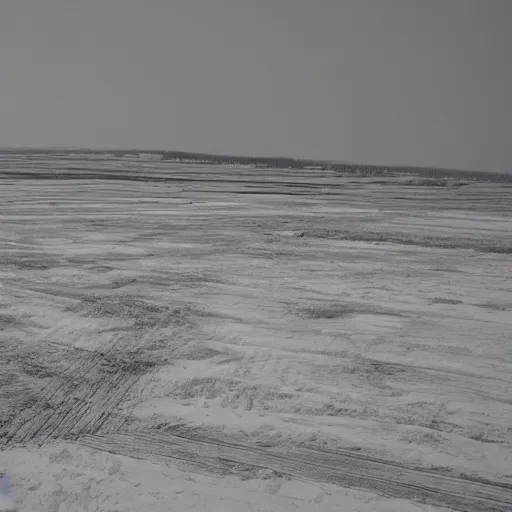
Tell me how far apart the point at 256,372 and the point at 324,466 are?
61 cm

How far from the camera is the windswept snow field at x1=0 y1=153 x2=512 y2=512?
1.38m

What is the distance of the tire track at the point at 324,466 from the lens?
1.33 m

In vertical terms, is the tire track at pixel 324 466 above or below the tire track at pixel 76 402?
below

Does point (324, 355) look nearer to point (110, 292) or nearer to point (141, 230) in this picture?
point (110, 292)

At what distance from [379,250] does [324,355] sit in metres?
2.20

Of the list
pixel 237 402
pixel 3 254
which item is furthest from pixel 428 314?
pixel 3 254

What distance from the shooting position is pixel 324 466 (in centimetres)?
145

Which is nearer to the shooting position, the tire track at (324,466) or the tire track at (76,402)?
the tire track at (324,466)

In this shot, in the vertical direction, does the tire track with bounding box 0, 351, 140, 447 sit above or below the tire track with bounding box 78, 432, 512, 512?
above

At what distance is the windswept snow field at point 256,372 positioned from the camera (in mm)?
1379

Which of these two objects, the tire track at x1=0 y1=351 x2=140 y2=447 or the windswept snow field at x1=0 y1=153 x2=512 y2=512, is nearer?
the windswept snow field at x1=0 y1=153 x2=512 y2=512

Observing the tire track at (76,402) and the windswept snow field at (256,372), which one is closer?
the windswept snow field at (256,372)

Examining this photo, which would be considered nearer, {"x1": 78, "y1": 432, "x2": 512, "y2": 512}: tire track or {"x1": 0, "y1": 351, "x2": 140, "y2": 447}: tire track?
{"x1": 78, "y1": 432, "x2": 512, "y2": 512}: tire track

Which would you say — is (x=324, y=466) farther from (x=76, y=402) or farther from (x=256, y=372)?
(x=76, y=402)
